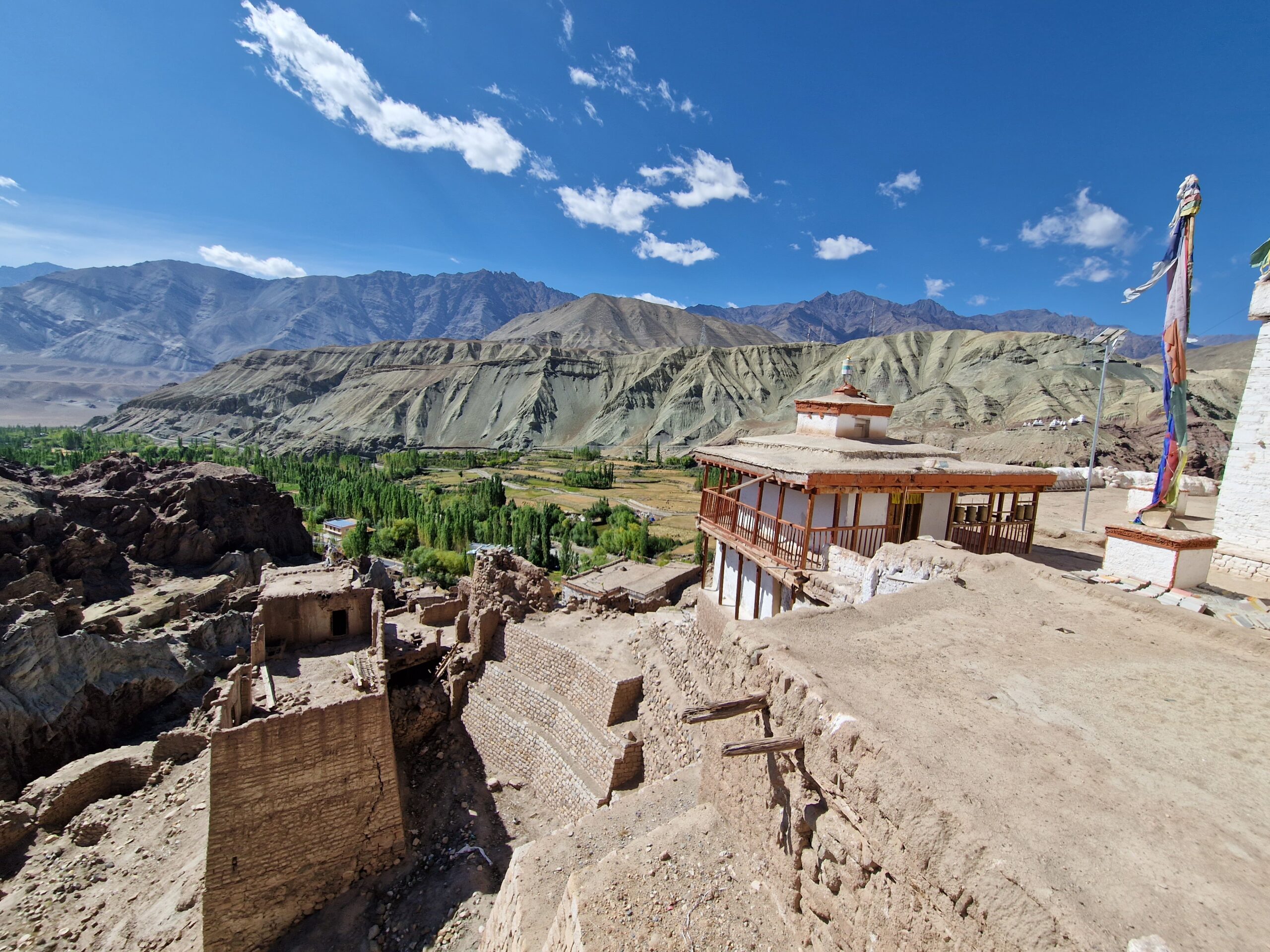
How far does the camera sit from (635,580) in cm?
3219

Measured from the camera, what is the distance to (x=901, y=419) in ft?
257

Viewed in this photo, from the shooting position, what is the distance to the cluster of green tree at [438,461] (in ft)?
290

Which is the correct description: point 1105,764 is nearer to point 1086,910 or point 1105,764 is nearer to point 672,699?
point 1086,910

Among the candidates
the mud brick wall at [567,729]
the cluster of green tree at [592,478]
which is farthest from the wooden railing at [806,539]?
the cluster of green tree at [592,478]

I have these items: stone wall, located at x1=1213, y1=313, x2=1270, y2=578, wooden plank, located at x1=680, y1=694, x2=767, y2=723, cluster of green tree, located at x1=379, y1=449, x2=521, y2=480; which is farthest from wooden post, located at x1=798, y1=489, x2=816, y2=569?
Answer: cluster of green tree, located at x1=379, y1=449, x2=521, y2=480

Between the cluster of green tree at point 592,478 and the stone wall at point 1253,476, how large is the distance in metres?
66.3

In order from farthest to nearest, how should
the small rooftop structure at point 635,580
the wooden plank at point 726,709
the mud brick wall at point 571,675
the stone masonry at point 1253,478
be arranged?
the small rooftop structure at point 635,580 → the mud brick wall at point 571,675 → the stone masonry at point 1253,478 → the wooden plank at point 726,709

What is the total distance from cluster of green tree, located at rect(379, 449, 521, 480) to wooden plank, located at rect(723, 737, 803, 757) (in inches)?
3431

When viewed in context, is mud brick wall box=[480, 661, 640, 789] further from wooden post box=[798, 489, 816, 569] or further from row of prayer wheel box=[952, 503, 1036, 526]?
row of prayer wheel box=[952, 503, 1036, 526]

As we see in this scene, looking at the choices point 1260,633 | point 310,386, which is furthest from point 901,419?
point 310,386

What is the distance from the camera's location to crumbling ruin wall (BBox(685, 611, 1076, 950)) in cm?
291

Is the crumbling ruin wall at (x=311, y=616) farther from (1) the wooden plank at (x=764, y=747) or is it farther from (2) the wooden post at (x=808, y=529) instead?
(1) the wooden plank at (x=764, y=747)

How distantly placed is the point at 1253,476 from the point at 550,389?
5070 inches

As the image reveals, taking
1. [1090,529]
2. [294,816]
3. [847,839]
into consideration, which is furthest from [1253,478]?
[294,816]
